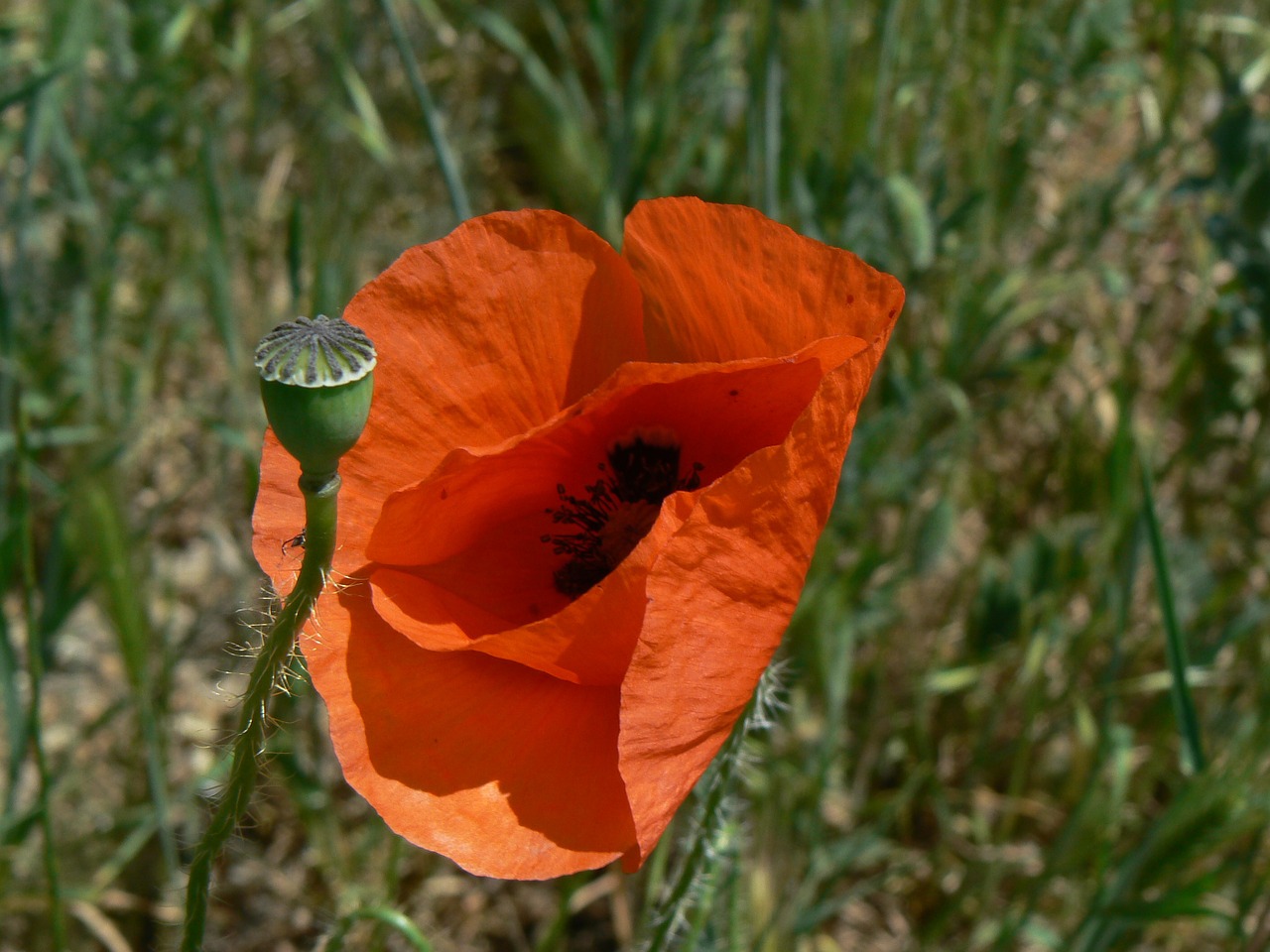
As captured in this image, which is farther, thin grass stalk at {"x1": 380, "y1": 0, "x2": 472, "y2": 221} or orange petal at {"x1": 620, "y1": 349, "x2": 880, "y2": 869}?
thin grass stalk at {"x1": 380, "y1": 0, "x2": 472, "y2": 221}

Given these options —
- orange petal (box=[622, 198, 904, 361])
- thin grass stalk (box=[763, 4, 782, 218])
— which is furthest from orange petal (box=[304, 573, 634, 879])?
thin grass stalk (box=[763, 4, 782, 218])

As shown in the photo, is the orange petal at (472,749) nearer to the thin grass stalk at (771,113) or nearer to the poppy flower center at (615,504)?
the poppy flower center at (615,504)

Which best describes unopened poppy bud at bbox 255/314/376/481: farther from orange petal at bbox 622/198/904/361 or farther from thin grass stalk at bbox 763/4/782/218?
thin grass stalk at bbox 763/4/782/218

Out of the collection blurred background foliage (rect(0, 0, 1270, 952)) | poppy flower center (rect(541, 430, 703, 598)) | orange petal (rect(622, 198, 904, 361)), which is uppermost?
orange petal (rect(622, 198, 904, 361))

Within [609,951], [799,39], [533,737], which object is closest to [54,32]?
[799,39]

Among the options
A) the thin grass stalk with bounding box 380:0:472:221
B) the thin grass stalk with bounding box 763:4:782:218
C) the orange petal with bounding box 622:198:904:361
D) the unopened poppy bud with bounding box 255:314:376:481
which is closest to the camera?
the unopened poppy bud with bounding box 255:314:376:481

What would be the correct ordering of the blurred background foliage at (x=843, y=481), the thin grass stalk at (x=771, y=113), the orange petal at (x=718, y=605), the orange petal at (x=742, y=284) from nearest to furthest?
the orange petal at (x=718, y=605)
the orange petal at (x=742, y=284)
the thin grass stalk at (x=771, y=113)
the blurred background foliage at (x=843, y=481)

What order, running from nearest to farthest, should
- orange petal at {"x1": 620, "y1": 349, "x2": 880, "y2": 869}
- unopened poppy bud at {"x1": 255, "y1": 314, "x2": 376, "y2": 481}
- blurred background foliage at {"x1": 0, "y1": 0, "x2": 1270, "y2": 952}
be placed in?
unopened poppy bud at {"x1": 255, "y1": 314, "x2": 376, "y2": 481} < orange petal at {"x1": 620, "y1": 349, "x2": 880, "y2": 869} < blurred background foliage at {"x1": 0, "y1": 0, "x2": 1270, "y2": 952}

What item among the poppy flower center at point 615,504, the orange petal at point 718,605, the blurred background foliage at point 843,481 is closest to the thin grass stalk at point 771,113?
the blurred background foliage at point 843,481
